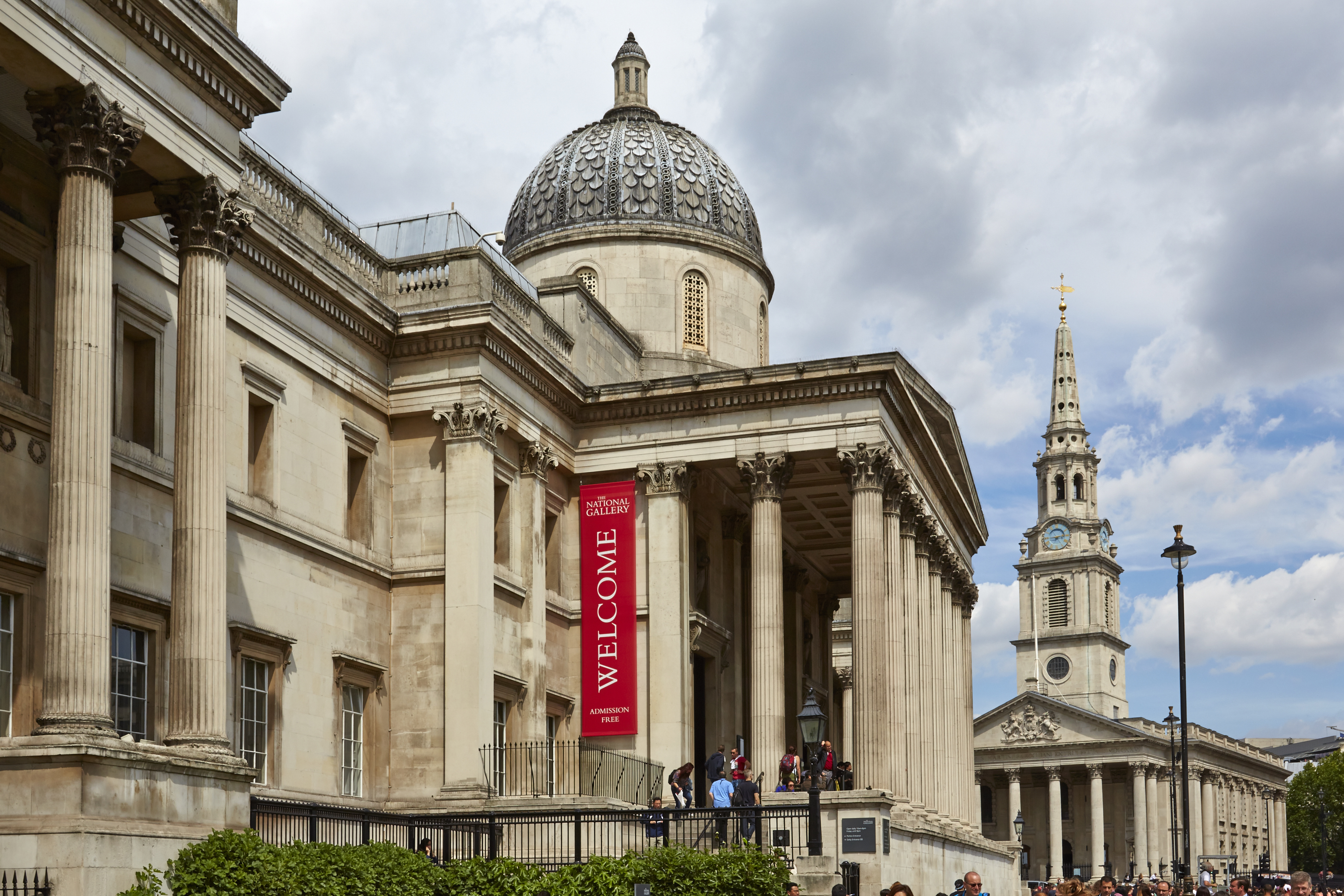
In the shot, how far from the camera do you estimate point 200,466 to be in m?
20.3

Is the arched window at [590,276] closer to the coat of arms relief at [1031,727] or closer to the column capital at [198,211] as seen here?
the column capital at [198,211]

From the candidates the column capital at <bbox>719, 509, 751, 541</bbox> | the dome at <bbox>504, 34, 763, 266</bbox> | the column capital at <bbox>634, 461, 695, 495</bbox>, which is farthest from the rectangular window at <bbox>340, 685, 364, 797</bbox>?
the dome at <bbox>504, 34, 763, 266</bbox>

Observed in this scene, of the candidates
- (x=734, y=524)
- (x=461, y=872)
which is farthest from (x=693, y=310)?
(x=461, y=872)

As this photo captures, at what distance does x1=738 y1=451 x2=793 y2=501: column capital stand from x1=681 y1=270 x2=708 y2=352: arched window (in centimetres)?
882

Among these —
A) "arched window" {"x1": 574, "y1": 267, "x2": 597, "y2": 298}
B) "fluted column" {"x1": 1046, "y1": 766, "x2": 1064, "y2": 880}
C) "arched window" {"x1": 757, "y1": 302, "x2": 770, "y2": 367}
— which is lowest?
"fluted column" {"x1": 1046, "y1": 766, "x2": 1064, "y2": 880}

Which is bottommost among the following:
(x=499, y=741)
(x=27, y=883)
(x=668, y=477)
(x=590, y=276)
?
(x=27, y=883)

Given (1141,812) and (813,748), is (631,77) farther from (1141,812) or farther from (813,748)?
(1141,812)

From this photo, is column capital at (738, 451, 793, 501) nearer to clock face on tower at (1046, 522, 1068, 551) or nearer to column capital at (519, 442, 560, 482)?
column capital at (519, 442, 560, 482)

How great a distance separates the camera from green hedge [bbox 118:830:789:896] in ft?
59.2

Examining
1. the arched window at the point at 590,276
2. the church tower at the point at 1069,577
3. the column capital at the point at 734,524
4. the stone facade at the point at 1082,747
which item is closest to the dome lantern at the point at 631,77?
the arched window at the point at 590,276

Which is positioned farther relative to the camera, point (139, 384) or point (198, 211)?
point (139, 384)

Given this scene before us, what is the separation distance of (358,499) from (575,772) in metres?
8.17

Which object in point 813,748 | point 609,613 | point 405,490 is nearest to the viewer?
point 813,748

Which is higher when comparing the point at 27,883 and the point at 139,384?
the point at 139,384
